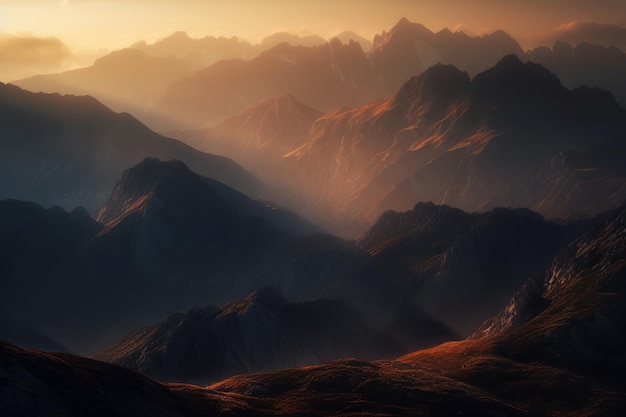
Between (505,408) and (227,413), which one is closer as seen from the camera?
(227,413)

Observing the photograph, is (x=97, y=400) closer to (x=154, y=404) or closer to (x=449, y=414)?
(x=154, y=404)

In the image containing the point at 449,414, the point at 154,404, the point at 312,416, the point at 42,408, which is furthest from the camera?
the point at 449,414

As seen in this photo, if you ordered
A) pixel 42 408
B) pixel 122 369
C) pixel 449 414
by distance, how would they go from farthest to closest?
1. pixel 449 414
2. pixel 122 369
3. pixel 42 408

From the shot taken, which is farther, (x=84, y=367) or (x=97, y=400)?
(x=84, y=367)

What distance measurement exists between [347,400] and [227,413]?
3744 centimetres

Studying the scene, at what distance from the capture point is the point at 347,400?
194m

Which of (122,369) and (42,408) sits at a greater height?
(122,369)

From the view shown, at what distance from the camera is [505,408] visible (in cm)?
19525

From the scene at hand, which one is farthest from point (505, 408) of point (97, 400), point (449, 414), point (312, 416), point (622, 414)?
point (97, 400)

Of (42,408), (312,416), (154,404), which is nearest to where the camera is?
(42,408)

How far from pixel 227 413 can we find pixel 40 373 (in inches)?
1594

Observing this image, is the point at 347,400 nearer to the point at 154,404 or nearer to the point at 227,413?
the point at 227,413

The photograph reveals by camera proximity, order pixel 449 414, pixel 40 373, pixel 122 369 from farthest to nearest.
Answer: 1. pixel 449 414
2. pixel 122 369
3. pixel 40 373

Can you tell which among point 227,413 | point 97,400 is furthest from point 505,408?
point 97,400
